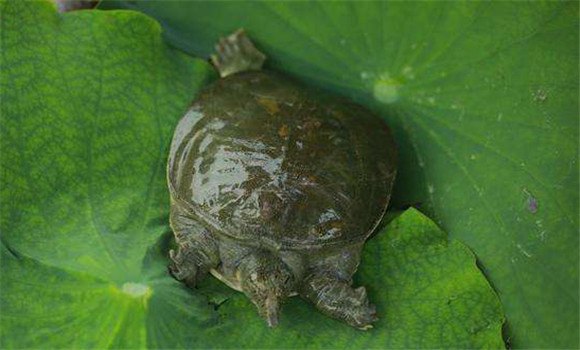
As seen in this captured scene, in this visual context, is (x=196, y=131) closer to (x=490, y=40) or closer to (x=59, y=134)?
(x=59, y=134)

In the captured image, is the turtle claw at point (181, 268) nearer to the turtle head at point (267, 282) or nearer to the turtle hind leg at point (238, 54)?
the turtle head at point (267, 282)

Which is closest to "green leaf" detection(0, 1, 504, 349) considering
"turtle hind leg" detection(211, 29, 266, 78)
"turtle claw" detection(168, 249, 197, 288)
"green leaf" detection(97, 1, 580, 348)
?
"turtle claw" detection(168, 249, 197, 288)

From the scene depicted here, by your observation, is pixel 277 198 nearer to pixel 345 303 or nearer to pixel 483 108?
pixel 345 303

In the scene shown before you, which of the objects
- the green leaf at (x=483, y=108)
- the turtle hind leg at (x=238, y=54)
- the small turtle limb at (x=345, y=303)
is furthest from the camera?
the turtle hind leg at (x=238, y=54)

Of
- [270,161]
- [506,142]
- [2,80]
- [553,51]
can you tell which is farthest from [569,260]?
[2,80]

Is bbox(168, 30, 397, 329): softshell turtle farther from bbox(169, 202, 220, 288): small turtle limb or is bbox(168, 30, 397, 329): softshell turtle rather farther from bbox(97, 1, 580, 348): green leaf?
bbox(97, 1, 580, 348): green leaf

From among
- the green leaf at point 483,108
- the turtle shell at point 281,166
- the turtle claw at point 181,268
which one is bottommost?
the turtle claw at point 181,268

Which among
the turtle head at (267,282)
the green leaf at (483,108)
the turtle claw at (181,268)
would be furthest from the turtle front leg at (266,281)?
the green leaf at (483,108)
